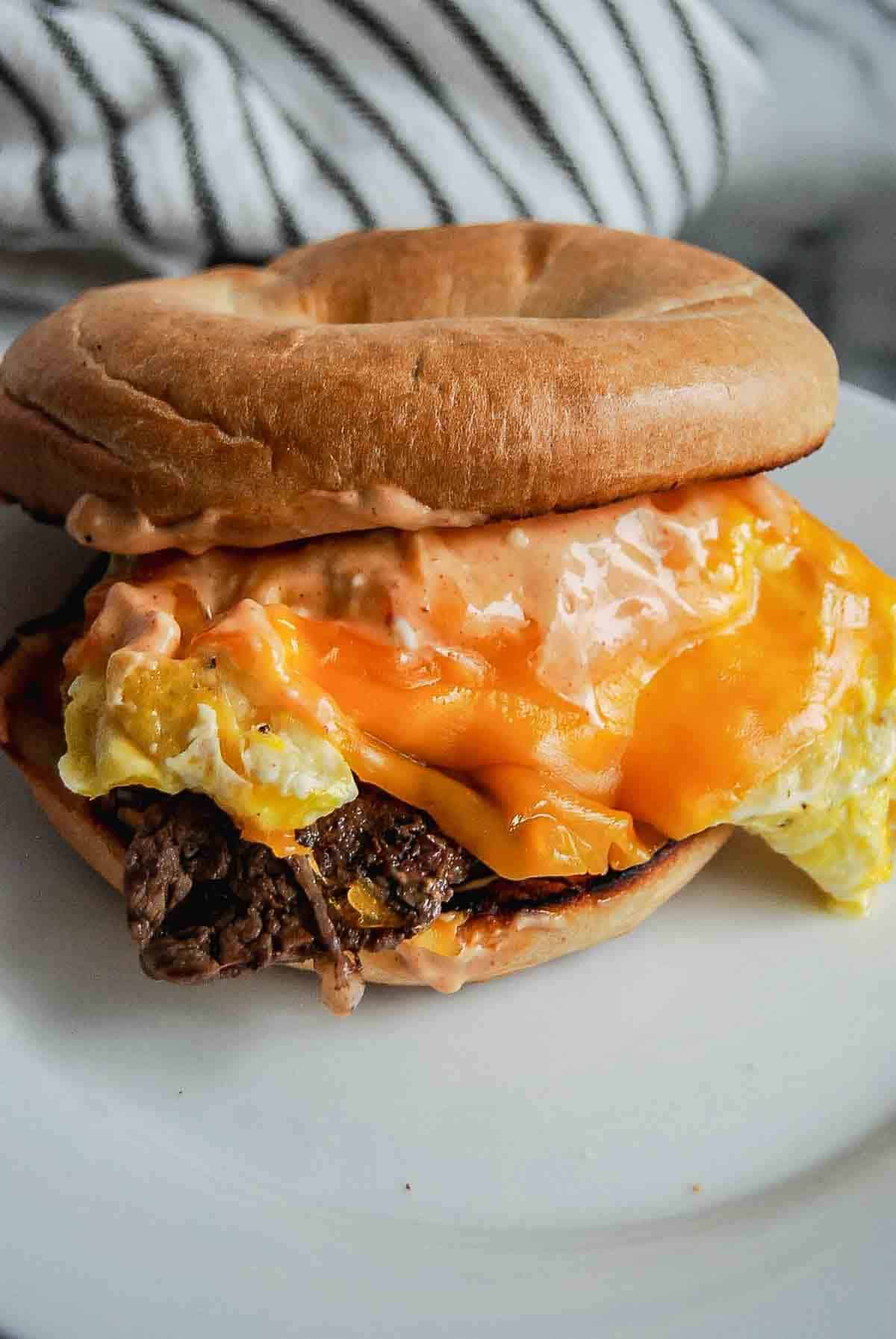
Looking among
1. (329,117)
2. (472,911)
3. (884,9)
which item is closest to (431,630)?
(472,911)

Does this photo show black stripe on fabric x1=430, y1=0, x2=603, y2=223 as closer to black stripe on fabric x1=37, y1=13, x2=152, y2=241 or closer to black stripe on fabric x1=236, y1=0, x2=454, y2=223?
black stripe on fabric x1=236, y1=0, x2=454, y2=223

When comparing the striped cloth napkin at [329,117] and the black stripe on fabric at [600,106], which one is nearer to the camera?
the striped cloth napkin at [329,117]

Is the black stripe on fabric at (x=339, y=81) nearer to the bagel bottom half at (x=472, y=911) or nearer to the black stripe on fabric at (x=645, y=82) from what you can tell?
the black stripe on fabric at (x=645, y=82)

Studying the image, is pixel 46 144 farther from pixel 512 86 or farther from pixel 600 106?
pixel 600 106

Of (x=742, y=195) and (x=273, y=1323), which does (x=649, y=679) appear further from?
(x=742, y=195)

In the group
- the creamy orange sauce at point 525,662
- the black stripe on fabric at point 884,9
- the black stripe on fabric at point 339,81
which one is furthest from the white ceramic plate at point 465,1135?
the black stripe on fabric at point 884,9
